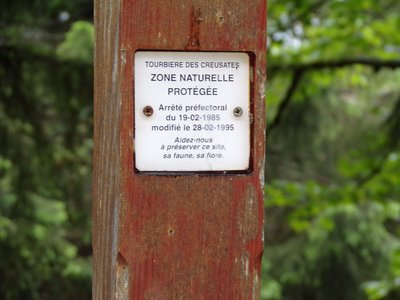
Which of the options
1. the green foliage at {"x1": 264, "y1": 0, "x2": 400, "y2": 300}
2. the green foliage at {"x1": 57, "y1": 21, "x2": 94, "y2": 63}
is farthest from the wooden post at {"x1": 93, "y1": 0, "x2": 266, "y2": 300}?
the green foliage at {"x1": 264, "y1": 0, "x2": 400, "y2": 300}

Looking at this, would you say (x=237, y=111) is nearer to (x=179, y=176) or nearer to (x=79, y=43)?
(x=179, y=176)

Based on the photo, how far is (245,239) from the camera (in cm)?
145

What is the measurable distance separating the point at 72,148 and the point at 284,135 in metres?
2.36

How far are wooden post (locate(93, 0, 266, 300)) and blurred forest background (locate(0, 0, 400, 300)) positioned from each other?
312 cm

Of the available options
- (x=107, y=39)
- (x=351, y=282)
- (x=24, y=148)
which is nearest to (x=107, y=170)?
(x=107, y=39)

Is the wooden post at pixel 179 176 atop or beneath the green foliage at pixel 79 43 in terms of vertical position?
beneath

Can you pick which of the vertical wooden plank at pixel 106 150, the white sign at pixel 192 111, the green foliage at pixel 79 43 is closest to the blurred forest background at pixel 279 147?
the green foliage at pixel 79 43

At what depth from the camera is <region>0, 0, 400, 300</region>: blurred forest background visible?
466 centimetres

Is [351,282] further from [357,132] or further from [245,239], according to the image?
[245,239]

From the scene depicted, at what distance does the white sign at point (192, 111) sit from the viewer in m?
1.39

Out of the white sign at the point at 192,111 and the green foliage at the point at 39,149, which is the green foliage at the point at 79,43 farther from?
the white sign at the point at 192,111

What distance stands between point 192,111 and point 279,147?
21.3 feet

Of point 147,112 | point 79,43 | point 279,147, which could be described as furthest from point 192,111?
point 279,147

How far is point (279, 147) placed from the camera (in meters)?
7.84
